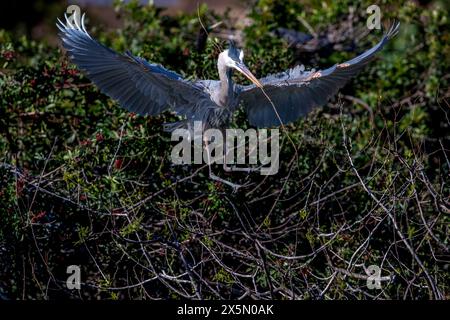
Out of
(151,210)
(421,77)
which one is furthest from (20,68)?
(421,77)

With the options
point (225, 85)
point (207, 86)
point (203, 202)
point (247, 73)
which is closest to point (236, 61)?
point (247, 73)

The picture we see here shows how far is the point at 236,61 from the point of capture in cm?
621

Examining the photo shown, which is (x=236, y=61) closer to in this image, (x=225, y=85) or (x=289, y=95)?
(x=225, y=85)

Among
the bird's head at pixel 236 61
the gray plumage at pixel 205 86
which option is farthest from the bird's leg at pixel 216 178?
the bird's head at pixel 236 61

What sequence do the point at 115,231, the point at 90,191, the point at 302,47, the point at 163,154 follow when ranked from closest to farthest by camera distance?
1. the point at 115,231
2. the point at 90,191
3. the point at 163,154
4. the point at 302,47

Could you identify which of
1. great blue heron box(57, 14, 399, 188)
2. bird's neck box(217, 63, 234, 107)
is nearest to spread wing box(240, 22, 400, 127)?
great blue heron box(57, 14, 399, 188)

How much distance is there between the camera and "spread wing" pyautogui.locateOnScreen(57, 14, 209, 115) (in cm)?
601

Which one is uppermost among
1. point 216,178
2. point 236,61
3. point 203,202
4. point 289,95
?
point 236,61

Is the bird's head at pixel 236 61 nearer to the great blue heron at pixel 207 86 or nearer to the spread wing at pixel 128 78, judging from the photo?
the great blue heron at pixel 207 86

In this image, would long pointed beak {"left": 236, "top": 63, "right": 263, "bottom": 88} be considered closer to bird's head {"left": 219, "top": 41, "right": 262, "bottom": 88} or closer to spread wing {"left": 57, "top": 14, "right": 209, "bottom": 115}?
bird's head {"left": 219, "top": 41, "right": 262, "bottom": 88}

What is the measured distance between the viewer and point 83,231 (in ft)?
16.3

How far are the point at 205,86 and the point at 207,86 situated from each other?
2 centimetres
